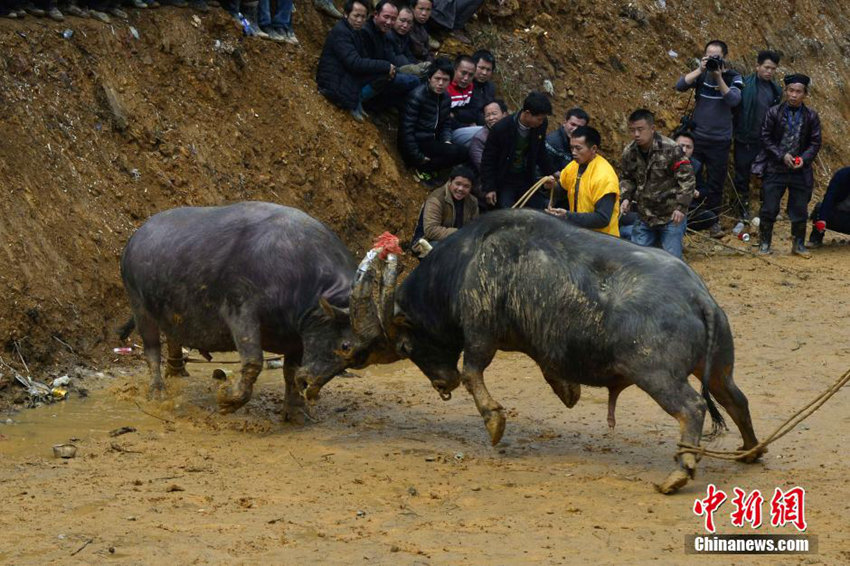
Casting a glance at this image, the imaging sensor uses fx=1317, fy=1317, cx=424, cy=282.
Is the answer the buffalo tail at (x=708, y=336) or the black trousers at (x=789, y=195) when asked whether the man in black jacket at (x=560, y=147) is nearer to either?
the black trousers at (x=789, y=195)

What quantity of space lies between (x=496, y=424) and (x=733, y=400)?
1.51 meters

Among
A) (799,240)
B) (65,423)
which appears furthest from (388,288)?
(799,240)

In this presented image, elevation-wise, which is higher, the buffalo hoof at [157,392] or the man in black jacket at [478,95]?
the man in black jacket at [478,95]

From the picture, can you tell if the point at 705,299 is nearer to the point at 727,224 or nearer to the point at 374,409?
the point at 374,409

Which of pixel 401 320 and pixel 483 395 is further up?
pixel 401 320

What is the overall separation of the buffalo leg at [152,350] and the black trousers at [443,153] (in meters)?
4.55

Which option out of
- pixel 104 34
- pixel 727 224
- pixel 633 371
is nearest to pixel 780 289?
pixel 727 224

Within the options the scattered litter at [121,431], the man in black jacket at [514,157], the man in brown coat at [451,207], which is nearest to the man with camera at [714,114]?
the man in black jacket at [514,157]

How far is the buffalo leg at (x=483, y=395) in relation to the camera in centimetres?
855

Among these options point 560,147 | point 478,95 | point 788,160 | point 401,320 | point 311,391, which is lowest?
point 311,391

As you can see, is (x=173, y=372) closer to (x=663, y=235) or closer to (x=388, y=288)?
(x=388, y=288)

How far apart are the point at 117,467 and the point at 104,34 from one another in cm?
597

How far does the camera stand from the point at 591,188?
10602mm

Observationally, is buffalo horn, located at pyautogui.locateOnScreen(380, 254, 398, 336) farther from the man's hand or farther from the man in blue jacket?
the man in blue jacket
